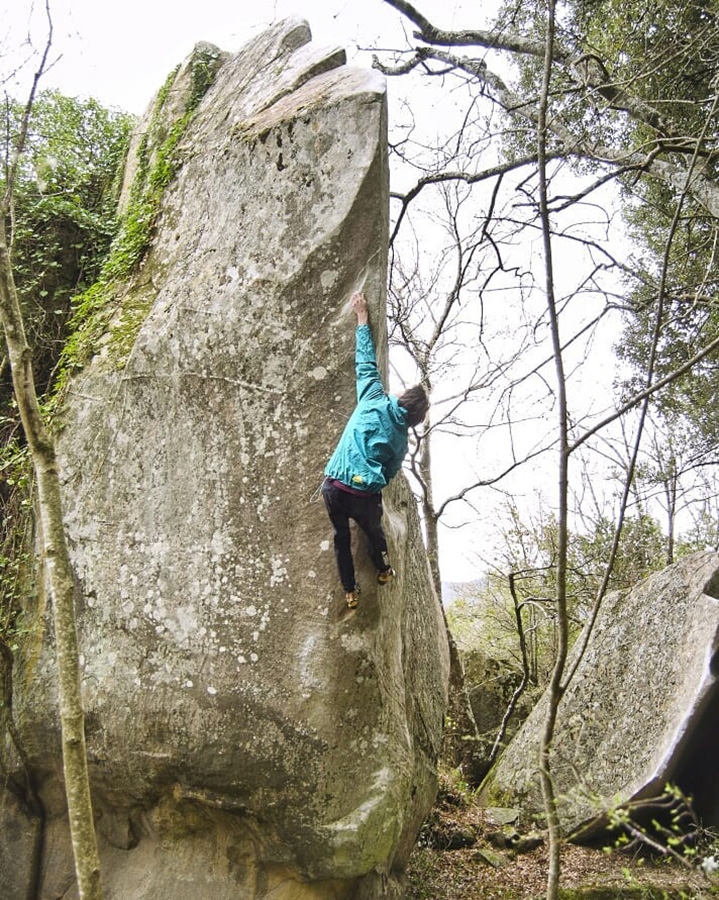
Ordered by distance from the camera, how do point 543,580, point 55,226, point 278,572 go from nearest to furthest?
point 278,572
point 55,226
point 543,580

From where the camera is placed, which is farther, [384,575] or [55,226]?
[55,226]

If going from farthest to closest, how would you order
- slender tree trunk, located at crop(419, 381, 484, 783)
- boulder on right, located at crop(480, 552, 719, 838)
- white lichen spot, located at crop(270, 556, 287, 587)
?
slender tree trunk, located at crop(419, 381, 484, 783), boulder on right, located at crop(480, 552, 719, 838), white lichen spot, located at crop(270, 556, 287, 587)

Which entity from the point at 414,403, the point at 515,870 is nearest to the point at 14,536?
the point at 414,403

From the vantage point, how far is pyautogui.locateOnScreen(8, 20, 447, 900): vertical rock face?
17.5 feet

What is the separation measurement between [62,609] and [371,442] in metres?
2.13

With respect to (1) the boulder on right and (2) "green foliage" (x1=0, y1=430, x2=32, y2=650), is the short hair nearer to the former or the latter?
(1) the boulder on right

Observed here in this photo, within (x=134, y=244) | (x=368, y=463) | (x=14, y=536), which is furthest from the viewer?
(x=134, y=244)

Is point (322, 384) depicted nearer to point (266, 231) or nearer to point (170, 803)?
point (266, 231)

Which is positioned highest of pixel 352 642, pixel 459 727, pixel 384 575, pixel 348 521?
pixel 348 521

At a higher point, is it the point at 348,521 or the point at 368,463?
the point at 368,463

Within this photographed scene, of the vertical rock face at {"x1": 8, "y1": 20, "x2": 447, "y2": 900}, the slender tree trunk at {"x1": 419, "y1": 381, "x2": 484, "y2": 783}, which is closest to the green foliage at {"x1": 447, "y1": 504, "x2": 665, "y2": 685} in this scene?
the slender tree trunk at {"x1": 419, "y1": 381, "x2": 484, "y2": 783}

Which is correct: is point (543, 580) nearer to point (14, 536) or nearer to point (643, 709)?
point (643, 709)

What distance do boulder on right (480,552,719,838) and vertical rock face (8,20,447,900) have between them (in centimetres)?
237

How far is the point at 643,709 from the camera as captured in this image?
775 centimetres
